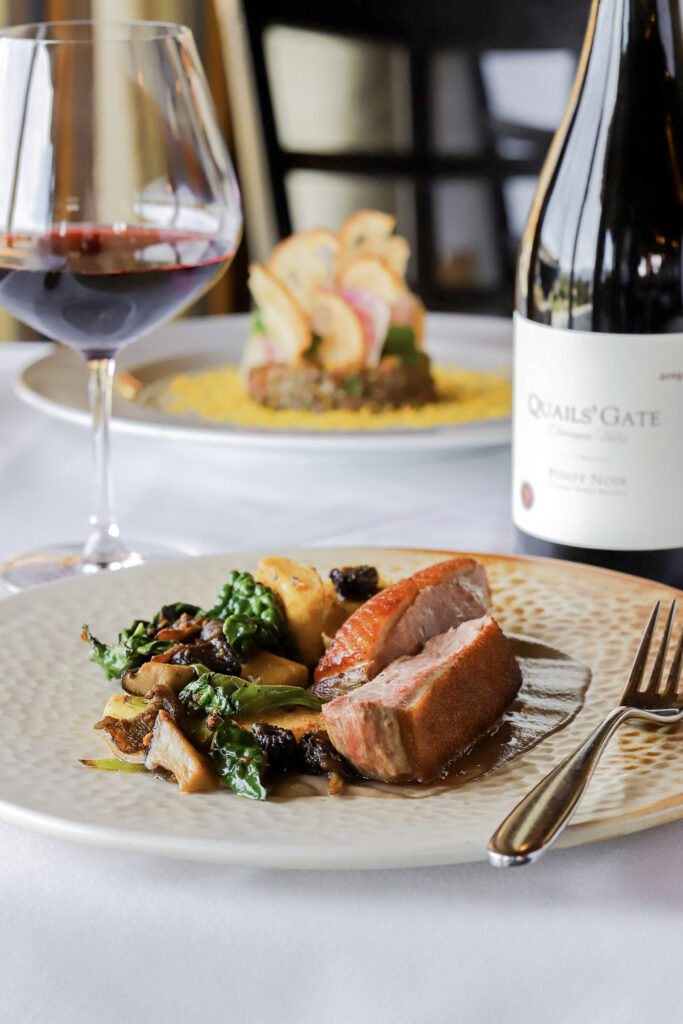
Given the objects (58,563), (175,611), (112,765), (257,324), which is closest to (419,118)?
(257,324)

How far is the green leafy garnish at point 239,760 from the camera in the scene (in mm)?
714

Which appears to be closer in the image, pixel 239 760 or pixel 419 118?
pixel 239 760

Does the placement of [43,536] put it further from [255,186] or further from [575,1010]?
[255,186]

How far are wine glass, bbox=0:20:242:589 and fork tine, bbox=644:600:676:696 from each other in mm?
541

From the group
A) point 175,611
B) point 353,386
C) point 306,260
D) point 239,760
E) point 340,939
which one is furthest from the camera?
point 306,260

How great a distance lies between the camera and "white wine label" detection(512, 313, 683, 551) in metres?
1.06

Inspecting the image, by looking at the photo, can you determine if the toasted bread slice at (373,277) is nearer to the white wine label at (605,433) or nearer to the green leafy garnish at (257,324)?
the green leafy garnish at (257,324)

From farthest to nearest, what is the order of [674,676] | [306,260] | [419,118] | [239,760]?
1. [419,118]
2. [306,260]
3. [674,676]
4. [239,760]

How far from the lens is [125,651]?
2.89 feet

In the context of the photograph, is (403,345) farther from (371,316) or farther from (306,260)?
(306,260)

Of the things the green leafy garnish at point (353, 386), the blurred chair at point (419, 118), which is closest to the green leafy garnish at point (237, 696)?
the green leafy garnish at point (353, 386)

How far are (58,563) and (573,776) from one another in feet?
2.23

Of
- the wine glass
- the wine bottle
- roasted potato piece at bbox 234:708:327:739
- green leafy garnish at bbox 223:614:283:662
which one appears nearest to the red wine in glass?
the wine glass

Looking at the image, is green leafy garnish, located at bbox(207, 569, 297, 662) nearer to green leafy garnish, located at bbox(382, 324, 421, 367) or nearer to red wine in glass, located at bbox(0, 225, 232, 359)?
red wine in glass, located at bbox(0, 225, 232, 359)
